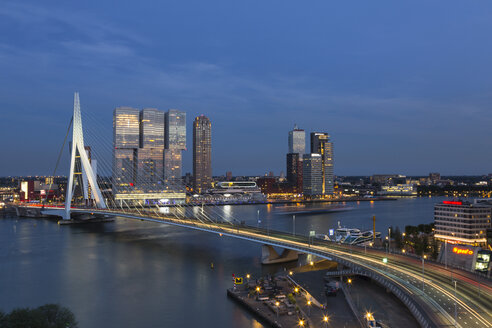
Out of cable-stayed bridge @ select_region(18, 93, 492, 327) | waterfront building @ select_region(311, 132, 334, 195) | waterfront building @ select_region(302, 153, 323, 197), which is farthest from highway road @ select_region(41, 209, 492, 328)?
waterfront building @ select_region(311, 132, 334, 195)

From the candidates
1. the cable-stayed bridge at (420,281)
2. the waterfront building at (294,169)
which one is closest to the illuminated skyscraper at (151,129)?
the waterfront building at (294,169)

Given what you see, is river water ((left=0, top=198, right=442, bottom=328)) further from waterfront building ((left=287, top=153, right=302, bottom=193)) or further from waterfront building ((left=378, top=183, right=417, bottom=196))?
waterfront building ((left=378, top=183, right=417, bottom=196))

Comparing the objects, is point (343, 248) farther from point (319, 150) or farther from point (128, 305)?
point (319, 150)

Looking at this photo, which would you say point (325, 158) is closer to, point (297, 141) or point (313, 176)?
point (313, 176)

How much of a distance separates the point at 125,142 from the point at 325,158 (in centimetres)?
5150

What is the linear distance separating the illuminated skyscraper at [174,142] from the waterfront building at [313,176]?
31.8m

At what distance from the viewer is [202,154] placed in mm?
126688

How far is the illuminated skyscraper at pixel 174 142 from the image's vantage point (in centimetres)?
8950

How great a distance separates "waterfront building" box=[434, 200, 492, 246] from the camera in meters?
A: 25.5

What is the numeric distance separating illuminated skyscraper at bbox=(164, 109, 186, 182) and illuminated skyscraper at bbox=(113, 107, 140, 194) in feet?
22.6

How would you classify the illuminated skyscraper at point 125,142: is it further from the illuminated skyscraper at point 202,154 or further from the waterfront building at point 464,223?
the waterfront building at point 464,223

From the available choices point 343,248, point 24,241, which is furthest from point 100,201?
point 343,248

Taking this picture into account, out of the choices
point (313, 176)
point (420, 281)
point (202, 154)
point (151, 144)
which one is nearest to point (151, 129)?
point (151, 144)

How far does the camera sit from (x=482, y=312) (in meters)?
10.8
